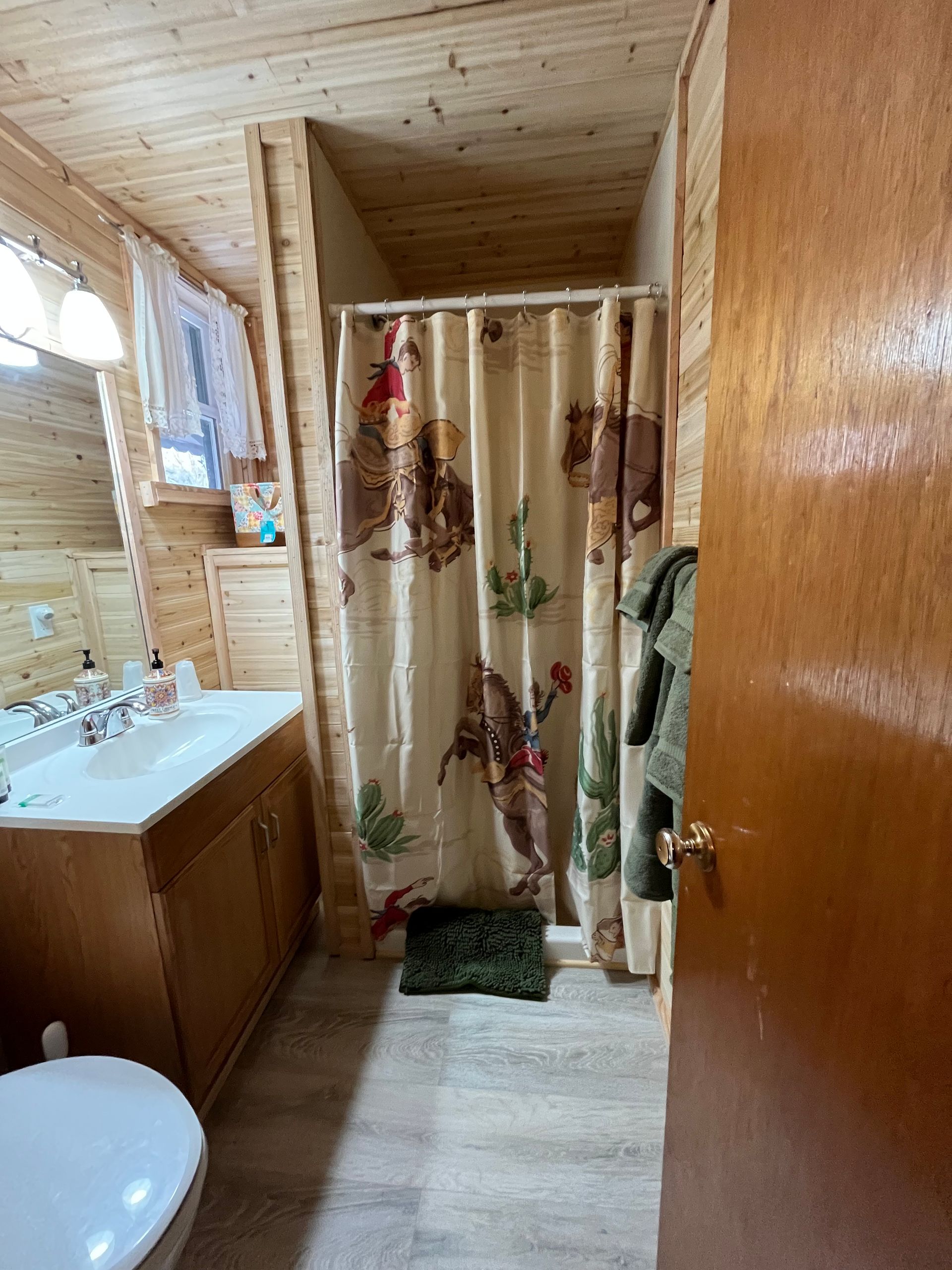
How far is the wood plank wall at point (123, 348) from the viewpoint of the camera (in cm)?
135

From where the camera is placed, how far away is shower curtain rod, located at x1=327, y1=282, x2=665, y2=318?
1332 millimetres

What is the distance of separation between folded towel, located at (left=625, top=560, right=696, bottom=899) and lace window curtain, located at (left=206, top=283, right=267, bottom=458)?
6.40ft

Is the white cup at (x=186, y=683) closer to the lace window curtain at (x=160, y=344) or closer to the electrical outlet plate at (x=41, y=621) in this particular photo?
the electrical outlet plate at (x=41, y=621)

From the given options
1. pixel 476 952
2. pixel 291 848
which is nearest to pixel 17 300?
pixel 291 848

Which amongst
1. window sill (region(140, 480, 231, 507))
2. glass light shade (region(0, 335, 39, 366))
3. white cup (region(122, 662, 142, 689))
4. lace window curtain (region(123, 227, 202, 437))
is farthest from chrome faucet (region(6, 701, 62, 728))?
lace window curtain (region(123, 227, 202, 437))

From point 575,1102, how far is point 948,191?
1746 millimetres

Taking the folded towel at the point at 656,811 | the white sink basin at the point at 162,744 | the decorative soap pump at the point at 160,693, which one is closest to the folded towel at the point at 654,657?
the folded towel at the point at 656,811

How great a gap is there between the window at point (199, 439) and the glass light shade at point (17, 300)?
0.59 meters

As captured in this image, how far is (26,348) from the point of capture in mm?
1365

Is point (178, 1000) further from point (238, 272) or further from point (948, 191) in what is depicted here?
point (238, 272)

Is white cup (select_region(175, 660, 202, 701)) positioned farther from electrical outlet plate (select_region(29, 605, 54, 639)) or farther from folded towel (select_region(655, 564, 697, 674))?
folded towel (select_region(655, 564, 697, 674))

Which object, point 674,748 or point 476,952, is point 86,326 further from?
point 476,952

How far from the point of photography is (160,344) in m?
1.75

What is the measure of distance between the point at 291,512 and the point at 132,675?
825 mm
